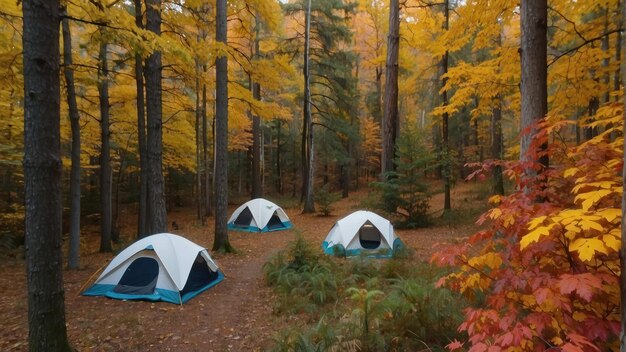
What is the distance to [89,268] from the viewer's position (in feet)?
28.4

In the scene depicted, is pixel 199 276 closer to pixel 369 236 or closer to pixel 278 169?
pixel 369 236

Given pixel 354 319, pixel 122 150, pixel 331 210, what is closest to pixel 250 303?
pixel 354 319

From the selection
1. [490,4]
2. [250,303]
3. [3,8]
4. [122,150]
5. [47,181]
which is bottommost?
[250,303]

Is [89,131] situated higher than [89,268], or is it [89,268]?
[89,131]

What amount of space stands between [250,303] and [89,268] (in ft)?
16.4

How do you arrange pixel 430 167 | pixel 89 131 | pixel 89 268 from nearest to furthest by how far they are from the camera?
1. pixel 89 268
2. pixel 430 167
3. pixel 89 131

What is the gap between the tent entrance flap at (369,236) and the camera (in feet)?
31.3

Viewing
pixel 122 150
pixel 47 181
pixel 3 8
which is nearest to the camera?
pixel 47 181

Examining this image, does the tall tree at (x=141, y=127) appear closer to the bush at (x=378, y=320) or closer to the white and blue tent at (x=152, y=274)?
the white and blue tent at (x=152, y=274)

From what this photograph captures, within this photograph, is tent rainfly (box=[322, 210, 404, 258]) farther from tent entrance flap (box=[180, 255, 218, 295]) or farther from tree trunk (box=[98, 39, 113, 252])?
tree trunk (box=[98, 39, 113, 252])

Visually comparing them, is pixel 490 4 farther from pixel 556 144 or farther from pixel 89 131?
pixel 89 131

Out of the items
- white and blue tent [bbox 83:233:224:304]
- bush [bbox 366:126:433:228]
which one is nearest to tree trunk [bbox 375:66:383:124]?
bush [bbox 366:126:433:228]

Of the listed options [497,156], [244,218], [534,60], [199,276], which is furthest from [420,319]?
[497,156]

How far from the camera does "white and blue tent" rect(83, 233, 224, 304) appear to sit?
21.0 ft
